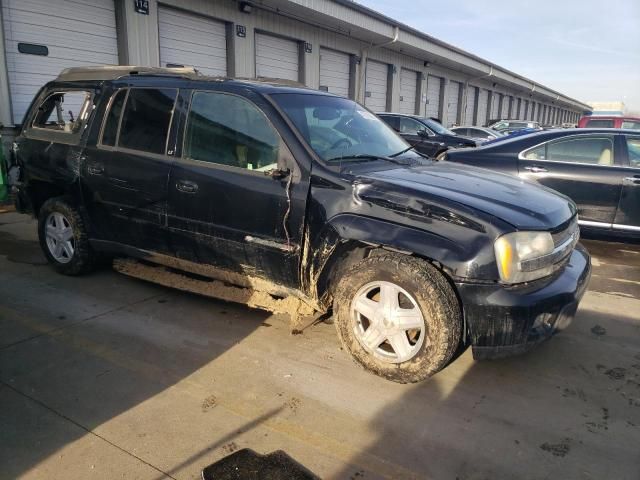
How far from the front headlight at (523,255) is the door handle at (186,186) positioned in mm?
2156

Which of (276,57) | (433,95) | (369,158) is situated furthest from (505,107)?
(369,158)

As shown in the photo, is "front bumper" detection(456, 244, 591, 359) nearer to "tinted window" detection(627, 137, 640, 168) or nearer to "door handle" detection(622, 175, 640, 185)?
"door handle" detection(622, 175, 640, 185)

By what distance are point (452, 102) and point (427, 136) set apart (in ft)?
60.8

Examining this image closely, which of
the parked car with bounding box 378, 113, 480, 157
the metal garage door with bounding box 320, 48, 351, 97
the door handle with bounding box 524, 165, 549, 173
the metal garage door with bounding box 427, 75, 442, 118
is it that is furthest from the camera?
the metal garage door with bounding box 427, 75, 442, 118

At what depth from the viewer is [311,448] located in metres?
2.47

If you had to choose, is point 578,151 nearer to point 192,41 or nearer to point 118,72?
point 118,72

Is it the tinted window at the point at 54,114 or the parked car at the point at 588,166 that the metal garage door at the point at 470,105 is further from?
Answer: the tinted window at the point at 54,114

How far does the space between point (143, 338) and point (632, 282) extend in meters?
4.73

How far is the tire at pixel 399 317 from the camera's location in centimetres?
283

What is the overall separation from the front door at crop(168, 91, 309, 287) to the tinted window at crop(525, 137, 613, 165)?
4.06 meters

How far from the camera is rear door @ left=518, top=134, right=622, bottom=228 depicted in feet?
18.6

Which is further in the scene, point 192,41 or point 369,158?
point 192,41

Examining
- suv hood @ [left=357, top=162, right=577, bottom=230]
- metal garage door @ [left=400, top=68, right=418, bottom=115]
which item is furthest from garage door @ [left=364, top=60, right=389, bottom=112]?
suv hood @ [left=357, top=162, right=577, bottom=230]

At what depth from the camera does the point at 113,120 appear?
168 inches
